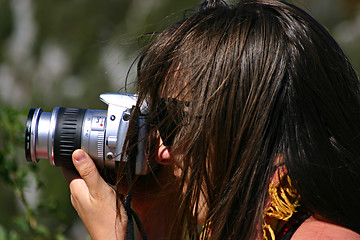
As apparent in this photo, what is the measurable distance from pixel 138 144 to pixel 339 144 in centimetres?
53

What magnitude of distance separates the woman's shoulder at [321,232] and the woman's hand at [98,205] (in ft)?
1.73

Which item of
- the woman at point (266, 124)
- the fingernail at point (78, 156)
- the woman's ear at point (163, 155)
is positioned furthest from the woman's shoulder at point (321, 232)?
the fingernail at point (78, 156)

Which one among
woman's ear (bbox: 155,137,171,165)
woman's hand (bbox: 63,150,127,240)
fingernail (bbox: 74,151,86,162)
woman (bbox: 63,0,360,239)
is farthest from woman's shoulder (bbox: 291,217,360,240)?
fingernail (bbox: 74,151,86,162)

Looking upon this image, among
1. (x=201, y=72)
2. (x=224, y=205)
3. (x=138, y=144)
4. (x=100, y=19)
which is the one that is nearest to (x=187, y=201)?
(x=224, y=205)

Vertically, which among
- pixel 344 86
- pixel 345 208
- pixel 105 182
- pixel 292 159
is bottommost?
pixel 105 182

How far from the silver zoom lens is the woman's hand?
0.13 feet

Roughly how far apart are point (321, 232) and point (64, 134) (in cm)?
76

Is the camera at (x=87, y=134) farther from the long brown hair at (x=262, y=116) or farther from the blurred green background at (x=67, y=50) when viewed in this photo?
the blurred green background at (x=67, y=50)

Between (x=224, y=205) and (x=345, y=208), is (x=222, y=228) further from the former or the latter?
(x=345, y=208)

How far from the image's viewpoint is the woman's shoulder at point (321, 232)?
3.53 ft

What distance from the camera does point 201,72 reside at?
1.17m

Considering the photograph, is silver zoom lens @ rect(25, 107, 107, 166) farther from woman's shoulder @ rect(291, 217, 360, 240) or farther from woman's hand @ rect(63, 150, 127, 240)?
woman's shoulder @ rect(291, 217, 360, 240)

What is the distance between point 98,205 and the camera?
1.40 meters

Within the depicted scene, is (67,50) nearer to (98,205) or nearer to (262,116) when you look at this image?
(98,205)
